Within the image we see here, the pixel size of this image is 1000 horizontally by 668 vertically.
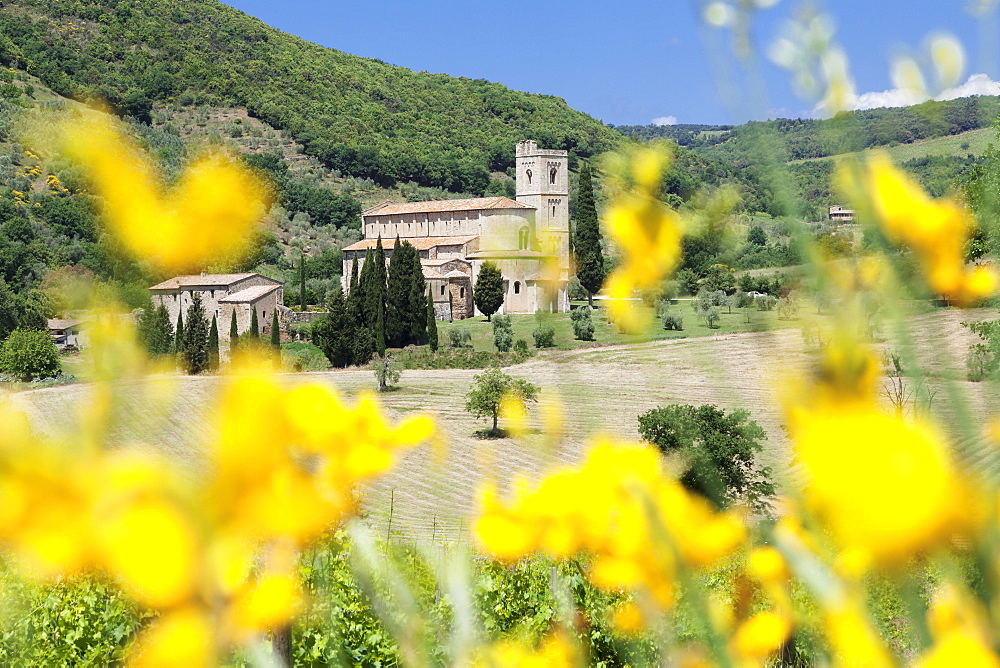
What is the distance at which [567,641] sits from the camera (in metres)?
1.33

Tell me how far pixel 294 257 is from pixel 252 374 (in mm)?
51501

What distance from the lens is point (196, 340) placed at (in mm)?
1114

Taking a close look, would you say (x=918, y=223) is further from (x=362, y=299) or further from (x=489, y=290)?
(x=489, y=290)

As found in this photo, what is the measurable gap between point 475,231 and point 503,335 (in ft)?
44.6

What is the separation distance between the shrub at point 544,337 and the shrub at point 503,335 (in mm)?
901

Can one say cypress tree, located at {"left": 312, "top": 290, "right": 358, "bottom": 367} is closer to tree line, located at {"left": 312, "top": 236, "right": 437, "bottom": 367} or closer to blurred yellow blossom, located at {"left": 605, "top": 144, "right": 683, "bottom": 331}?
tree line, located at {"left": 312, "top": 236, "right": 437, "bottom": 367}

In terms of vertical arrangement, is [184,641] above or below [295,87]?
below

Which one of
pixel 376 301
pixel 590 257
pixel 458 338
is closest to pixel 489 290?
pixel 458 338

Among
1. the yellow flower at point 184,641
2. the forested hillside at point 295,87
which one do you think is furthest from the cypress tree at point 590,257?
the forested hillside at point 295,87

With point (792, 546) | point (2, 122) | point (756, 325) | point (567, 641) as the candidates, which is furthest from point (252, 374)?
point (2, 122)

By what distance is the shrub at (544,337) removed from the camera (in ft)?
89.0

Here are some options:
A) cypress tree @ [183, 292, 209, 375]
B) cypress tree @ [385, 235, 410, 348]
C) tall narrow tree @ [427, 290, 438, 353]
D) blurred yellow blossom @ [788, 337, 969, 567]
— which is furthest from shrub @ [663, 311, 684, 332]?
blurred yellow blossom @ [788, 337, 969, 567]

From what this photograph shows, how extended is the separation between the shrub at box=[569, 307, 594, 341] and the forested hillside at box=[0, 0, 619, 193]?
1815 inches

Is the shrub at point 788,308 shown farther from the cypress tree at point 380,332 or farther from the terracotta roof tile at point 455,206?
the terracotta roof tile at point 455,206
